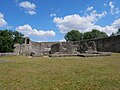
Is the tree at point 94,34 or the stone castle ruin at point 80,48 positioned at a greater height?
the tree at point 94,34

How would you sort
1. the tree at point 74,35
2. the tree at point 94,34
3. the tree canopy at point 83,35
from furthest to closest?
the tree at point 74,35
the tree canopy at point 83,35
the tree at point 94,34

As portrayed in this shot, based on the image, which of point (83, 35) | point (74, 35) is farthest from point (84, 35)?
point (74, 35)

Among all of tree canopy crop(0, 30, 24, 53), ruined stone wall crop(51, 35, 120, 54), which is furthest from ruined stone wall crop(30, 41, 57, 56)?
ruined stone wall crop(51, 35, 120, 54)

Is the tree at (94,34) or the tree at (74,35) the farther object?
the tree at (74,35)

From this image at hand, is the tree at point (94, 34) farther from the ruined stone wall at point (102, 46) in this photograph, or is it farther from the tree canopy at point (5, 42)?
the tree canopy at point (5, 42)

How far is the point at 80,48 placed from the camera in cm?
3441

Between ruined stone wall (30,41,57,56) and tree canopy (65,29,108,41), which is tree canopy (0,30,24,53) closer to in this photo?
ruined stone wall (30,41,57,56)

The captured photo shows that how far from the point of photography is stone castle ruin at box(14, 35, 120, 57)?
2618cm

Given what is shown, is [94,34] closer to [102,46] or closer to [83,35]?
[83,35]

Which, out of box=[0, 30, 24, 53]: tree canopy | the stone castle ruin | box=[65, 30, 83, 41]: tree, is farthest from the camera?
box=[65, 30, 83, 41]: tree

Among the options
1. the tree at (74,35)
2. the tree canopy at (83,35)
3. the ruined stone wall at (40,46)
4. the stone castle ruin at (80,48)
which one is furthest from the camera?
the tree at (74,35)

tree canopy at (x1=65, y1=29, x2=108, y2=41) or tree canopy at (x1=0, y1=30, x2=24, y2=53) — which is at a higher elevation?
tree canopy at (x1=65, y1=29, x2=108, y2=41)

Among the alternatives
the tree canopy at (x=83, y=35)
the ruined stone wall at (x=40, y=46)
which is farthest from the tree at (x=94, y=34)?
the ruined stone wall at (x=40, y=46)

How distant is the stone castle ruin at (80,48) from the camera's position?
1031 inches
